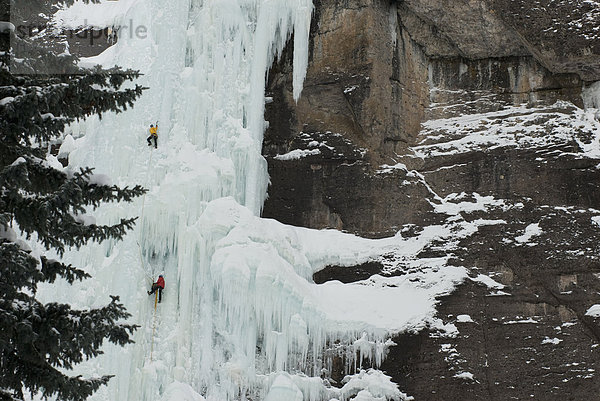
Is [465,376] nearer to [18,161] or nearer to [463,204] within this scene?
[463,204]

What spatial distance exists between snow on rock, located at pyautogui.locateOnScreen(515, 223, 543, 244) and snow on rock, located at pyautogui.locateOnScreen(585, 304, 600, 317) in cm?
145

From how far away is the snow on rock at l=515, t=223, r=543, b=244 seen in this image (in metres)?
14.1

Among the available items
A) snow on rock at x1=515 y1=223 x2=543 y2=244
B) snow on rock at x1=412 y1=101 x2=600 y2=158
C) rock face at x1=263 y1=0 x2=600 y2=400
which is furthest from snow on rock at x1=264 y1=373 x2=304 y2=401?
snow on rock at x1=412 y1=101 x2=600 y2=158

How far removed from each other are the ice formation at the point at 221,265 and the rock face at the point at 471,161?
1.16ft

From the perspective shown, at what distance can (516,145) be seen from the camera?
48.4 ft

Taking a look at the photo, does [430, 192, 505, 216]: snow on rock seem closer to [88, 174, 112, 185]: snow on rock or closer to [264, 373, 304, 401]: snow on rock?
[264, 373, 304, 401]: snow on rock

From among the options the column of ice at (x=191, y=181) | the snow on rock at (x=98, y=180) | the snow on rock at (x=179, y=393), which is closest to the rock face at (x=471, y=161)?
the column of ice at (x=191, y=181)

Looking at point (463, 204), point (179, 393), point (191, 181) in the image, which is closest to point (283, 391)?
point (179, 393)

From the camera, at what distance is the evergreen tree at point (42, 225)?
5.82 metres

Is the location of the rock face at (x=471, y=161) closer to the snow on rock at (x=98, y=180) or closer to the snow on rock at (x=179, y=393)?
the snow on rock at (x=179, y=393)

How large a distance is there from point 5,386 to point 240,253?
7872 millimetres

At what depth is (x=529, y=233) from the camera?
14141mm

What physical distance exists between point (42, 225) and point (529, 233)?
982 centimetres

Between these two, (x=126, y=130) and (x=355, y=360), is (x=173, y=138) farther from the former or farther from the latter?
(x=355, y=360)
